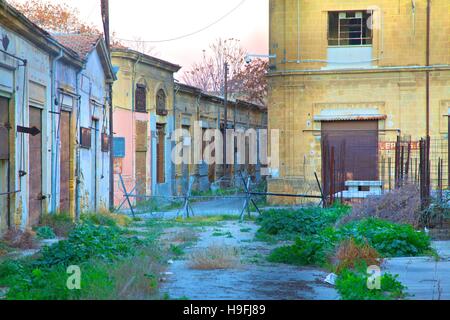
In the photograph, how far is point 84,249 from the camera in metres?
10.4

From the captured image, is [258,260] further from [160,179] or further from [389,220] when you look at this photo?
[160,179]

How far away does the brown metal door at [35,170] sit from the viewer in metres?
15.7

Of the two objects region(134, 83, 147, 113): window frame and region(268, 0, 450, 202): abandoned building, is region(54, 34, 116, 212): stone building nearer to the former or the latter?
region(134, 83, 147, 113): window frame

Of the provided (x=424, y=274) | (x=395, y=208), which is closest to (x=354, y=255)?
(x=424, y=274)

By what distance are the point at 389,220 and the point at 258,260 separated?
3821mm

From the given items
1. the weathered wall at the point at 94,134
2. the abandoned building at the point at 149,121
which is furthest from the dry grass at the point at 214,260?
the abandoned building at the point at 149,121

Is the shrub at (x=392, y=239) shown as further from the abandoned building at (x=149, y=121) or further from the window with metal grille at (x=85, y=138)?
the abandoned building at (x=149, y=121)

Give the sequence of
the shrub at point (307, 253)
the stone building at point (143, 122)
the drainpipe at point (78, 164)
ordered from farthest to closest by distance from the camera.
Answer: the stone building at point (143, 122)
the drainpipe at point (78, 164)
the shrub at point (307, 253)

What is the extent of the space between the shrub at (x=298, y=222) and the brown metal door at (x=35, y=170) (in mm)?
4865

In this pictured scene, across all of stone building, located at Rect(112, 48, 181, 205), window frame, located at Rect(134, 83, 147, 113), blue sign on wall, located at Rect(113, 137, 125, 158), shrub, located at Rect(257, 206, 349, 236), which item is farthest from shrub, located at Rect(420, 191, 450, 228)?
window frame, located at Rect(134, 83, 147, 113)

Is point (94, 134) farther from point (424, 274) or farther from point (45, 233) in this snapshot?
point (424, 274)

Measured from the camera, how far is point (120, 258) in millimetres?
10414

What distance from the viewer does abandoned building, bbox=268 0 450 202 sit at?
25.9 m

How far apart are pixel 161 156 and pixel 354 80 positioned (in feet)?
Result: 30.1
